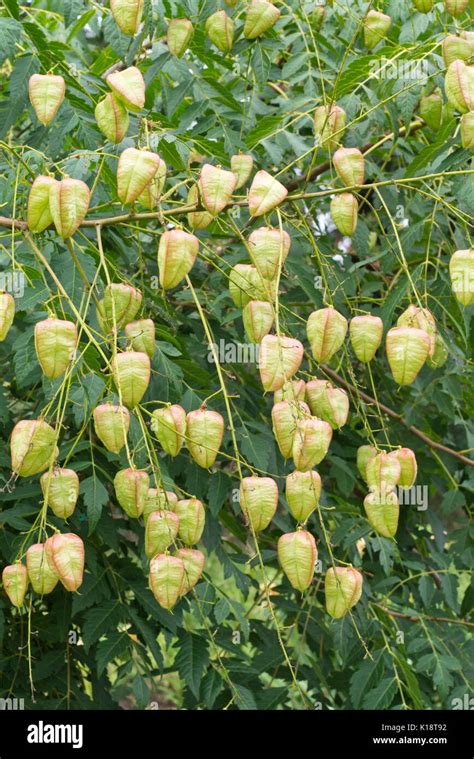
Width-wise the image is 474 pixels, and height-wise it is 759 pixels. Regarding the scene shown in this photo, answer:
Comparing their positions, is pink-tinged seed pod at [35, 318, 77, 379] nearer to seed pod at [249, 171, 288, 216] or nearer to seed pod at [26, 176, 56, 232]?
seed pod at [26, 176, 56, 232]

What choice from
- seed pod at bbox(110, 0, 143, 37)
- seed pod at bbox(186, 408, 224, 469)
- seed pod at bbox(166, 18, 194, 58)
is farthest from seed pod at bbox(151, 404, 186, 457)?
seed pod at bbox(166, 18, 194, 58)

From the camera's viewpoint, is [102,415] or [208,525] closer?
[102,415]

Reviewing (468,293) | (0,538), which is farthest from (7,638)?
(468,293)

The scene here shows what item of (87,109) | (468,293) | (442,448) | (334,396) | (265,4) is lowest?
(442,448)

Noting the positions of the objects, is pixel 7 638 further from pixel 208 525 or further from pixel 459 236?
pixel 459 236

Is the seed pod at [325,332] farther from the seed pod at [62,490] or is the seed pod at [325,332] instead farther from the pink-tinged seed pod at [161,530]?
the seed pod at [62,490]

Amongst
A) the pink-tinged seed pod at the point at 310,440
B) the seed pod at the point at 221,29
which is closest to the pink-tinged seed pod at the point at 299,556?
the pink-tinged seed pod at the point at 310,440

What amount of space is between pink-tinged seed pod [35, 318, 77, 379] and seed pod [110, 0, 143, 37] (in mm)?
626

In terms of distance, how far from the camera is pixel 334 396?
1932 millimetres

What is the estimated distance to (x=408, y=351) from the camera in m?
1.78

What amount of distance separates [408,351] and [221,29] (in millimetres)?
981

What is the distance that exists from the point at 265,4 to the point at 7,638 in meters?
1.94

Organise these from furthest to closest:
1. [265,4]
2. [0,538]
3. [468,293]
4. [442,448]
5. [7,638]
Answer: [442,448] < [7,638] < [0,538] < [265,4] < [468,293]

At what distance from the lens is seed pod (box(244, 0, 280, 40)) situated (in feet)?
7.40
